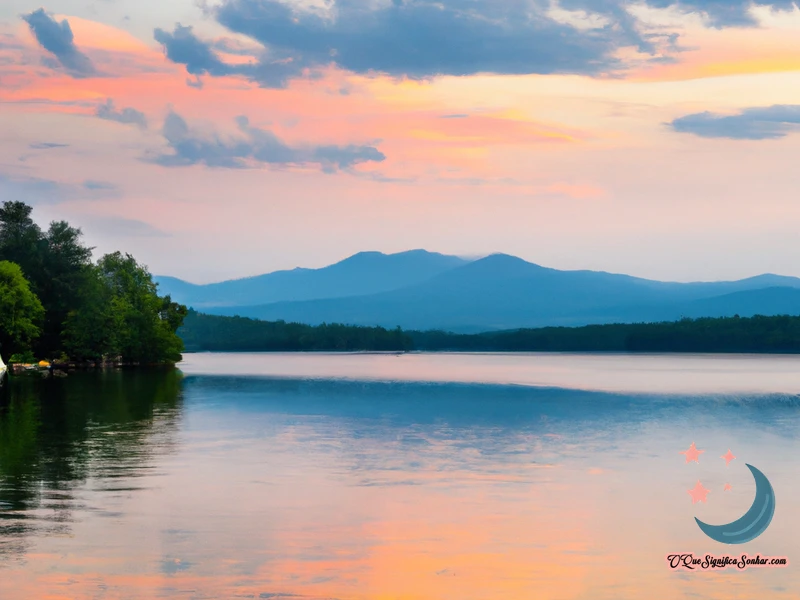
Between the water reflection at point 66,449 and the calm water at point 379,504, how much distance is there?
11 cm

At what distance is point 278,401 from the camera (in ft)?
210

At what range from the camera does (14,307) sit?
10475cm

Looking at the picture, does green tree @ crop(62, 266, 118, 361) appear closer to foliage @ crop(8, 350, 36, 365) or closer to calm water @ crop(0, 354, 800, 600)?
foliage @ crop(8, 350, 36, 365)

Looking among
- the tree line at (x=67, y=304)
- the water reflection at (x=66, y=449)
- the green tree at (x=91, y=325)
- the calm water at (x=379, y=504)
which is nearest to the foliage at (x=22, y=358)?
the tree line at (x=67, y=304)

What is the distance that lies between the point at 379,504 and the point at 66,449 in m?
14.9

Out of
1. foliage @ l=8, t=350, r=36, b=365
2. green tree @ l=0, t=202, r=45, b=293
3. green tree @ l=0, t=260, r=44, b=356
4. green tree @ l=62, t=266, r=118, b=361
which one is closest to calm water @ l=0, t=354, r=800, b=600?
green tree @ l=0, t=260, r=44, b=356

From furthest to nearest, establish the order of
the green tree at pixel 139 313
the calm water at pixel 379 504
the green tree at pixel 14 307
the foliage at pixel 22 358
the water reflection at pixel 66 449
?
the green tree at pixel 139 313, the foliage at pixel 22 358, the green tree at pixel 14 307, the water reflection at pixel 66 449, the calm water at pixel 379 504

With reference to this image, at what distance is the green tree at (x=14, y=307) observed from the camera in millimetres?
103188

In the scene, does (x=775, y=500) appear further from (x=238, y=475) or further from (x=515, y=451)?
(x=238, y=475)

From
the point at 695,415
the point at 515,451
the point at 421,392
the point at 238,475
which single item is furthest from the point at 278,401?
the point at 238,475

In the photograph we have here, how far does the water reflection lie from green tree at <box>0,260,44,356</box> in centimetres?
3664

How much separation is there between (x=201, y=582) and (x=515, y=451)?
65.9 ft

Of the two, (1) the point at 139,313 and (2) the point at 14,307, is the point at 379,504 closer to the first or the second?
(2) the point at 14,307

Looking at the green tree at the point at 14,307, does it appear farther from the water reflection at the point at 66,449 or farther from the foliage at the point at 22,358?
the water reflection at the point at 66,449
